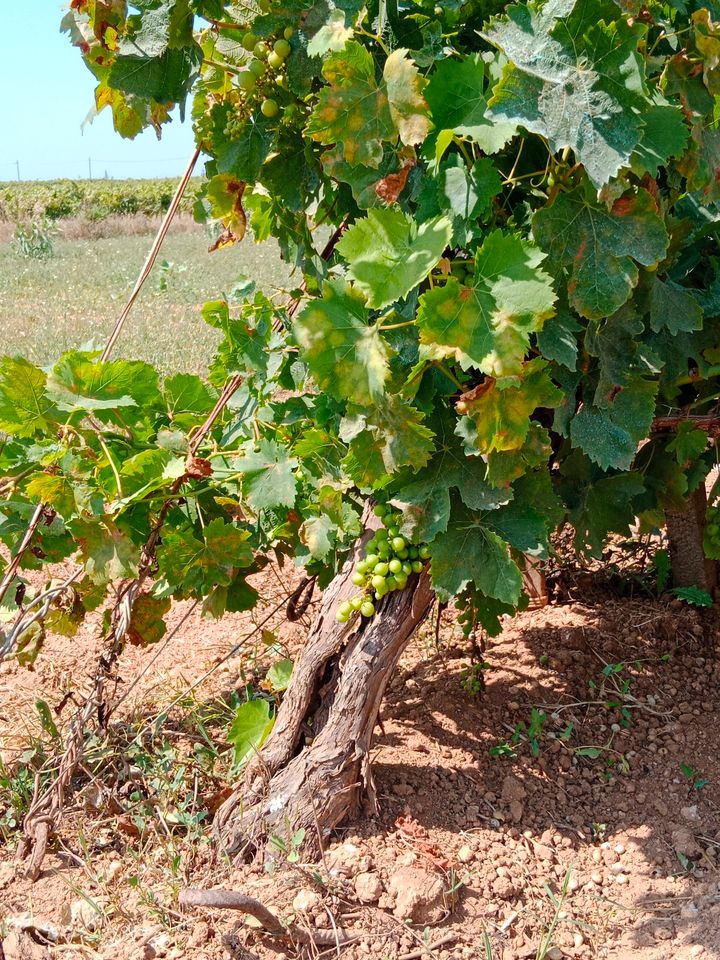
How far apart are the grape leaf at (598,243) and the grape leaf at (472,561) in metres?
0.52

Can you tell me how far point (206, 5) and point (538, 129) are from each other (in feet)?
2.47

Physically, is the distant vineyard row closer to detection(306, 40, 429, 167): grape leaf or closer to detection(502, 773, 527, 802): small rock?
detection(502, 773, 527, 802): small rock

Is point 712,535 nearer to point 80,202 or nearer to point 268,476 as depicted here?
point 268,476

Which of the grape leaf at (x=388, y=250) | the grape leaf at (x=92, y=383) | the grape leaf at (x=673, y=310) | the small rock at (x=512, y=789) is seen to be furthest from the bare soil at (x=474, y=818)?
the grape leaf at (x=388, y=250)

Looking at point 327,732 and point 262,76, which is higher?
point 262,76

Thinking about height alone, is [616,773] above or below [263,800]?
below

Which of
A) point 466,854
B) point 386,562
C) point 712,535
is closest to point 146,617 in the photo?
point 386,562

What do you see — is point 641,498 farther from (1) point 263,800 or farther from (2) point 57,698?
(2) point 57,698

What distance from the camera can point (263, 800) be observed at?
7.25ft

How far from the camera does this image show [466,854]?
2188mm

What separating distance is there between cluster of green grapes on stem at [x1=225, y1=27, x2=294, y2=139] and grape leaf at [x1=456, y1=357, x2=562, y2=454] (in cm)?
77

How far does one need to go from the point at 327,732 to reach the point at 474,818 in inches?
18.0

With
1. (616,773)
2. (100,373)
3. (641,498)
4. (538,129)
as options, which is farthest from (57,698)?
(538,129)

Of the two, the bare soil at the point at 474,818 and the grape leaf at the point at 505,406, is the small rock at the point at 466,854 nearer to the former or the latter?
the bare soil at the point at 474,818
